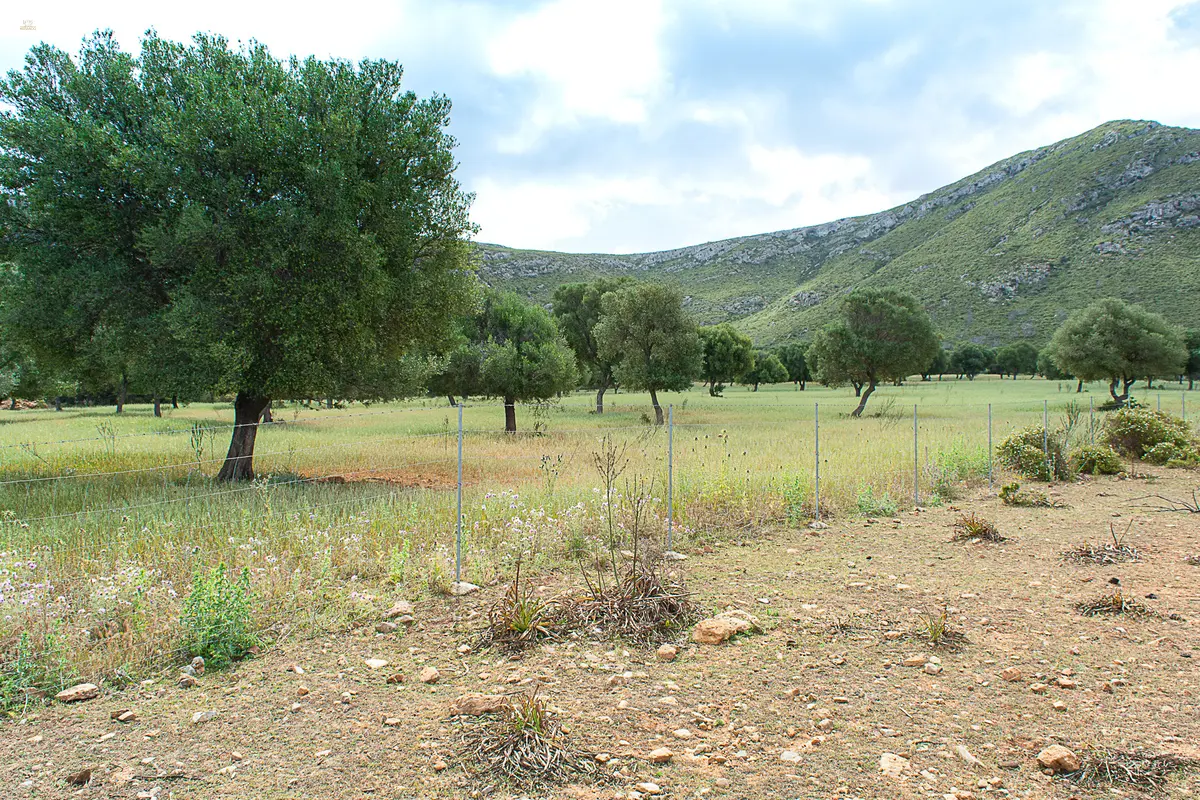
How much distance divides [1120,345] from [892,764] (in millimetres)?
42230

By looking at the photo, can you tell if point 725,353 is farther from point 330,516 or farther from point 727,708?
point 727,708

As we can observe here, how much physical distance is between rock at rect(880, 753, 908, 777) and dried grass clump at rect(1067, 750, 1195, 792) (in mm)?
818

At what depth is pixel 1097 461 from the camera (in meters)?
15.2

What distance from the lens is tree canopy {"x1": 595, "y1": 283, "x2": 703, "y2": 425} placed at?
33.2 m

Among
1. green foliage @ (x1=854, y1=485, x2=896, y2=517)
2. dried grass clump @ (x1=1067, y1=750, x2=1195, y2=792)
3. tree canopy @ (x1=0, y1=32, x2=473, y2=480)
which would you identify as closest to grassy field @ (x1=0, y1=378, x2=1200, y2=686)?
green foliage @ (x1=854, y1=485, x2=896, y2=517)

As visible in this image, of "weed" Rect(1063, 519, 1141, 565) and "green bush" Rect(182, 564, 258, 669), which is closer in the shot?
"green bush" Rect(182, 564, 258, 669)

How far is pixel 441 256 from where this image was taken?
14.4 m

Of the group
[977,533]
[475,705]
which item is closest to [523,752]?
[475,705]

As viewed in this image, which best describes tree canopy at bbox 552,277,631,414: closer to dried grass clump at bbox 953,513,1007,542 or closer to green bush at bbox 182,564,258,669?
dried grass clump at bbox 953,513,1007,542

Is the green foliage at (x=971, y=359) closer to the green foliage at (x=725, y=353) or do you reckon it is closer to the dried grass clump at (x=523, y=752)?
the green foliage at (x=725, y=353)

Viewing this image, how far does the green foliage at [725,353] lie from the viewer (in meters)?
57.4

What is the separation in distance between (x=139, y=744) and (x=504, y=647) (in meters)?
2.38

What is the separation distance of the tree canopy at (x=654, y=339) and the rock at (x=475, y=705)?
29100 millimetres

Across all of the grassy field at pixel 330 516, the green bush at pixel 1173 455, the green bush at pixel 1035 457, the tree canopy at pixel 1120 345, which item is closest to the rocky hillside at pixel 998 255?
the tree canopy at pixel 1120 345
